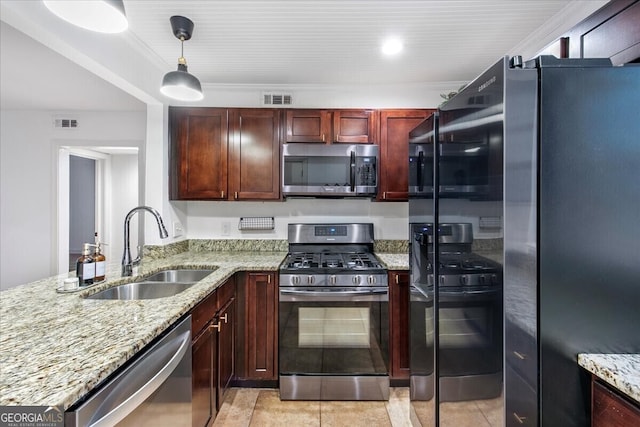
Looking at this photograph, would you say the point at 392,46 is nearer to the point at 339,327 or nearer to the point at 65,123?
the point at 339,327

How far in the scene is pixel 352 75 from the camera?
8.41 ft

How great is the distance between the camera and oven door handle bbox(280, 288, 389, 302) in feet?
6.95

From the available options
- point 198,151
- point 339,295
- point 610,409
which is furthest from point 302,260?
point 610,409

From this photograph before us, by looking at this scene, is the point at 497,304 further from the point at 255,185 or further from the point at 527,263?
the point at 255,185

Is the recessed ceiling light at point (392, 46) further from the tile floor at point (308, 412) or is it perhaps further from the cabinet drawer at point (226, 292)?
the tile floor at point (308, 412)

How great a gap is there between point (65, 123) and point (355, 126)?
10.7 ft

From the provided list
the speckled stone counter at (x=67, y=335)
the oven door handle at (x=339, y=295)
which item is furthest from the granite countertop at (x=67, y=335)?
the oven door handle at (x=339, y=295)

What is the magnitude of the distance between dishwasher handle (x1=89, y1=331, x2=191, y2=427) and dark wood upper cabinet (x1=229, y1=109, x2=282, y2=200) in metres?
1.45

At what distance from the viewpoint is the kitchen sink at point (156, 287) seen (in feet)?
5.70

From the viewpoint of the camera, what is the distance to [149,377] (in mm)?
1058

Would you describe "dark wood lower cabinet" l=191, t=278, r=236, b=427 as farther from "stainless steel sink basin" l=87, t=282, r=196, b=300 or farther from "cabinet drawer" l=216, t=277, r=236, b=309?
"stainless steel sink basin" l=87, t=282, r=196, b=300

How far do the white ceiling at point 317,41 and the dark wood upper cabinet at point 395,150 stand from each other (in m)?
0.35

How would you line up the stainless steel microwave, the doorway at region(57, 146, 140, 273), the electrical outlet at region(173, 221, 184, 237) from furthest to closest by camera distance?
the doorway at region(57, 146, 140, 273)
the electrical outlet at region(173, 221, 184, 237)
the stainless steel microwave

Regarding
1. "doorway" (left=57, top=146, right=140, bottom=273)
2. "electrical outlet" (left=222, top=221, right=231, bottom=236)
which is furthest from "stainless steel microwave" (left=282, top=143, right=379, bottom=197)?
"doorway" (left=57, top=146, right=140, bottom=273)
